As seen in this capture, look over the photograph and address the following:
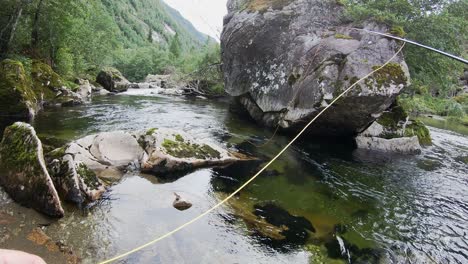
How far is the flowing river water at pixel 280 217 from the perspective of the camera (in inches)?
220

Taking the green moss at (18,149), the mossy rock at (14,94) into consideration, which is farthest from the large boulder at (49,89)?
the green moss at (18,149)

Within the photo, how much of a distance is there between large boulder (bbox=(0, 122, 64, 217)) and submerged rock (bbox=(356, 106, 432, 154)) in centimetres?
1256

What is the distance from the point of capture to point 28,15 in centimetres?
2061

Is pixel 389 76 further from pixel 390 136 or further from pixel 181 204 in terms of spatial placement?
→ pixel 181 204

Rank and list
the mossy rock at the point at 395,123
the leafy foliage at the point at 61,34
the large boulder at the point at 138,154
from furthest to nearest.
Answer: the leafy foliage at the point at 61,34 → the mossy rock at the point at 395,123 → the large boulder at the point at 138,154

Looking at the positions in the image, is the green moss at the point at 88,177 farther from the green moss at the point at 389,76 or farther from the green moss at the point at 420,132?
the green moss at the point at 420,132

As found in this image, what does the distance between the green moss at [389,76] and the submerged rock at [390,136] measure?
9.51 ft

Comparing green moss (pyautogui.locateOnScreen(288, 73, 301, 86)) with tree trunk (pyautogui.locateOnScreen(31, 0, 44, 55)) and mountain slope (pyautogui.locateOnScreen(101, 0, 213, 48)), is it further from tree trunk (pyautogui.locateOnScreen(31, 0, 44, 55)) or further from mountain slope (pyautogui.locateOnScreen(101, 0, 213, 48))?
mountain slope (pyautogui.locateOnScreen(101, 0, 213, 48))

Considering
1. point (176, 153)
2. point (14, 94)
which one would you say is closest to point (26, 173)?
point (176, 153)

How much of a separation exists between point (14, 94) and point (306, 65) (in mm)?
12545

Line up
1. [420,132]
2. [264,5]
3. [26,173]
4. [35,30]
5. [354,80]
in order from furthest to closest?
1. [35,30]
2. [420,132]
3. [264,5]
4. [354,80]
5. [26,173]

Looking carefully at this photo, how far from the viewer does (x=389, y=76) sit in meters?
12.5

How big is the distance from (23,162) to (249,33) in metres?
12.8

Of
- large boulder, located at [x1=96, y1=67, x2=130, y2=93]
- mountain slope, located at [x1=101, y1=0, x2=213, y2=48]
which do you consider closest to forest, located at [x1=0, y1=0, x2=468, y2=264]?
large boulder, located at [x1=96, y1=67, x2=130, y2=93]
